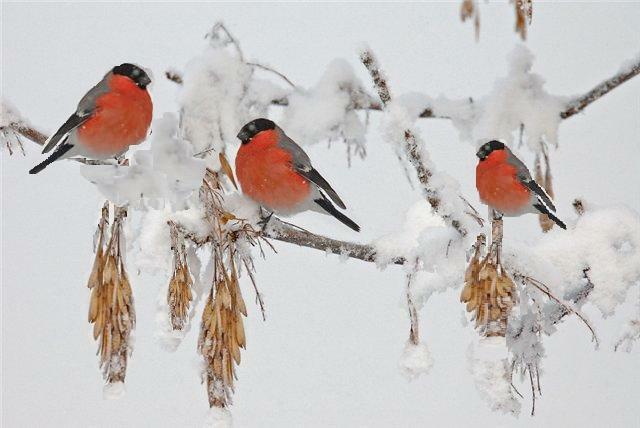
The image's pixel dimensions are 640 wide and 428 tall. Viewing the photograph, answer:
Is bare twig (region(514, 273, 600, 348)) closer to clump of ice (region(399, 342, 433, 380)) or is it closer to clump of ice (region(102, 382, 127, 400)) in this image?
clump of ice (region(399, 342, 433, 380))

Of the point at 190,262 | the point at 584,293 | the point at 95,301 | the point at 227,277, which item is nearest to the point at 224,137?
the point at 190,262

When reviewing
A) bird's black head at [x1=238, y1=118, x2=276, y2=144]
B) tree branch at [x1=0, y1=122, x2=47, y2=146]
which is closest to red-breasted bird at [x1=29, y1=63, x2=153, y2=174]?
tree branch at [x1=0, y1=122, x2=47, y2=146]

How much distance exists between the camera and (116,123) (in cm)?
166

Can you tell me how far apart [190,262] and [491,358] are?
612mm

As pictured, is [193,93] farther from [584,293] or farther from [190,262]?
[584,293]

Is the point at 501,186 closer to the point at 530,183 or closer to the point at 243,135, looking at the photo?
the point at 530,183

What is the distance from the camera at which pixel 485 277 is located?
1.29 meters

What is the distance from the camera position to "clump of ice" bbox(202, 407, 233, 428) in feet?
4.01

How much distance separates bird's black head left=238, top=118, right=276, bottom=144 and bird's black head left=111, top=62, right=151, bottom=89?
0.83 feet

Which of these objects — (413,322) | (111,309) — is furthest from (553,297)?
(111,309)

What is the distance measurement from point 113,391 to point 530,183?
4.64 feet

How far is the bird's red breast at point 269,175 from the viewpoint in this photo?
1.87 metres

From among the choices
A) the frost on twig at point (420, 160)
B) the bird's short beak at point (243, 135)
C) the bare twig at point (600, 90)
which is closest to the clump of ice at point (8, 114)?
the bird's short beak at point (243, 135)

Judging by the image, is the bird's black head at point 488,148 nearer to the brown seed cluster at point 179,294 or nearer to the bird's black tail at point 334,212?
the bird's black tail at point 334,212
